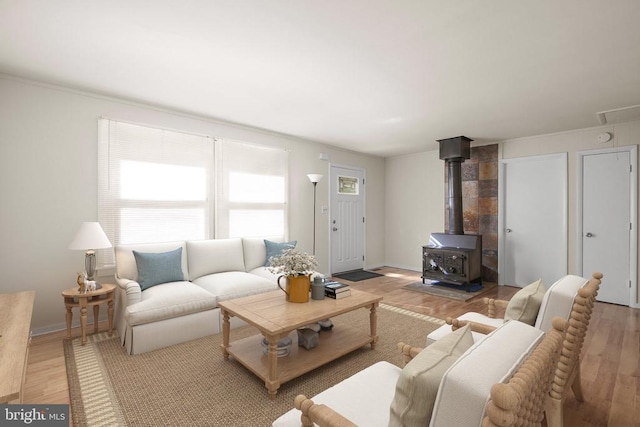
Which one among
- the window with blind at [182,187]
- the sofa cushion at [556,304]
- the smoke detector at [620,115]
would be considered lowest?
the sofa cushion at [556,304]

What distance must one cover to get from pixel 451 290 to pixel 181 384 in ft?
13.4

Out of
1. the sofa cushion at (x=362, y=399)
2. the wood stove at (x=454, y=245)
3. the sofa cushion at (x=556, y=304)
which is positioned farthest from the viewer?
the wood stove at (x=454, y=245)

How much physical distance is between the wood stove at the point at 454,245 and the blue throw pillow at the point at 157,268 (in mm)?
3909

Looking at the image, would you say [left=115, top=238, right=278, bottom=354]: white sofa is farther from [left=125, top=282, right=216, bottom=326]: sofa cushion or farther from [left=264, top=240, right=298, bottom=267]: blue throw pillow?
[left=264, top=240, right=298, bottom=267]: blue throw pillow

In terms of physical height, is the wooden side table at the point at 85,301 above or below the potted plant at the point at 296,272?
below

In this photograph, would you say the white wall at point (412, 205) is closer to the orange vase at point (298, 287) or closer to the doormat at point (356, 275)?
the doormat at point (356, 275)

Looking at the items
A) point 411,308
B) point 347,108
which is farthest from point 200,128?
point 411,308

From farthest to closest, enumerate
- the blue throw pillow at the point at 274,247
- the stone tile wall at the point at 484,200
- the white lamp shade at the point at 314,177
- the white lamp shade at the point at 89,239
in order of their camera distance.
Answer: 1. the stone tile wall at the point at 484,200
2. the white lamp shade at the point at 314,177
3. the blue throw pillow at the point at 274,247
4. the white lamp shade at the point at 89,239

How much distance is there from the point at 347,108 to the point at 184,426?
3373mm

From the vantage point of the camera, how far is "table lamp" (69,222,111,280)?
290 cm

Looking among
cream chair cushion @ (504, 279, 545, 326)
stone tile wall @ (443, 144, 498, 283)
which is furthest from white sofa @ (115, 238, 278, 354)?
stone tile wall @ (443, 144, 498, 283)

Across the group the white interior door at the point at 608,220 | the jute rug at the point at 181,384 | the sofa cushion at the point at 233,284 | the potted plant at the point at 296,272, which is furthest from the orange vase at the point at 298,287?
the white interior door at the point at 608,220

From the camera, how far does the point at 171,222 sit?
12.8ft

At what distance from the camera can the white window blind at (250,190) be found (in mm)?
4350
